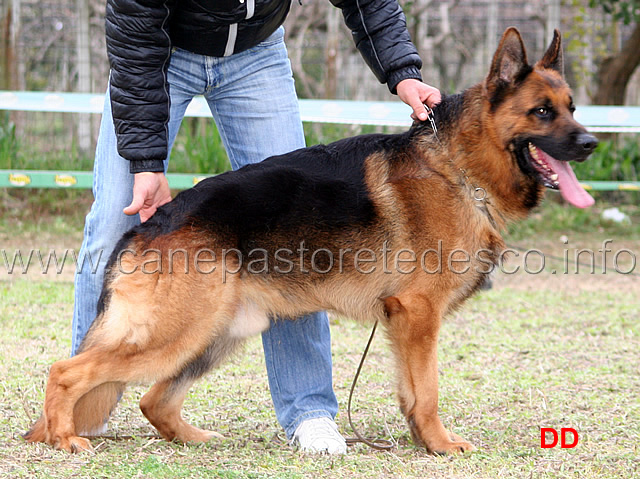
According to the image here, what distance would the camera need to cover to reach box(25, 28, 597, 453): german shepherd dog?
291cm

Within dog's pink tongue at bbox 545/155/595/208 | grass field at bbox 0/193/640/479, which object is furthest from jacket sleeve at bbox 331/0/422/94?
grass field at bbox 0/193/640/479

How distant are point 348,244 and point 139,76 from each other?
1.05 metres

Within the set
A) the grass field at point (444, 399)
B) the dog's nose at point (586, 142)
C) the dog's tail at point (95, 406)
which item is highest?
the dog's nose at point (586, 142)

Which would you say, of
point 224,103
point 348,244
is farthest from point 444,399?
point 224,103

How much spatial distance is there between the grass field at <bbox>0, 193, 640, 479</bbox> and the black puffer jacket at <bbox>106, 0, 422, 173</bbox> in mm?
1125

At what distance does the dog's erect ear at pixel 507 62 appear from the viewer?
300cm

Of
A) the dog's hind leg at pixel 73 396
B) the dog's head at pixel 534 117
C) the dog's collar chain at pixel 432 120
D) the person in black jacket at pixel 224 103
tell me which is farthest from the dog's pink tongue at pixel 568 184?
the dog's hind leg at pixel 73 396

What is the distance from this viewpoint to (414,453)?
10.3ft

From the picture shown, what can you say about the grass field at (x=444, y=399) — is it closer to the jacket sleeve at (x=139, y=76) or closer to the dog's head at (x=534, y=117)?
the dog's head at (x=534, y=117)

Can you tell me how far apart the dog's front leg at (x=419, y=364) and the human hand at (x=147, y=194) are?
1020mm

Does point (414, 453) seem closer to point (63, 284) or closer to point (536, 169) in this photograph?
point (536, 169)

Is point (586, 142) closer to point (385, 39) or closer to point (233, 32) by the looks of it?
point (385, 39)

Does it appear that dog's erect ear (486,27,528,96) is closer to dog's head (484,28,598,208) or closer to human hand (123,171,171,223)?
dog's head (484,28,598,208)

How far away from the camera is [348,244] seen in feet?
10.0
